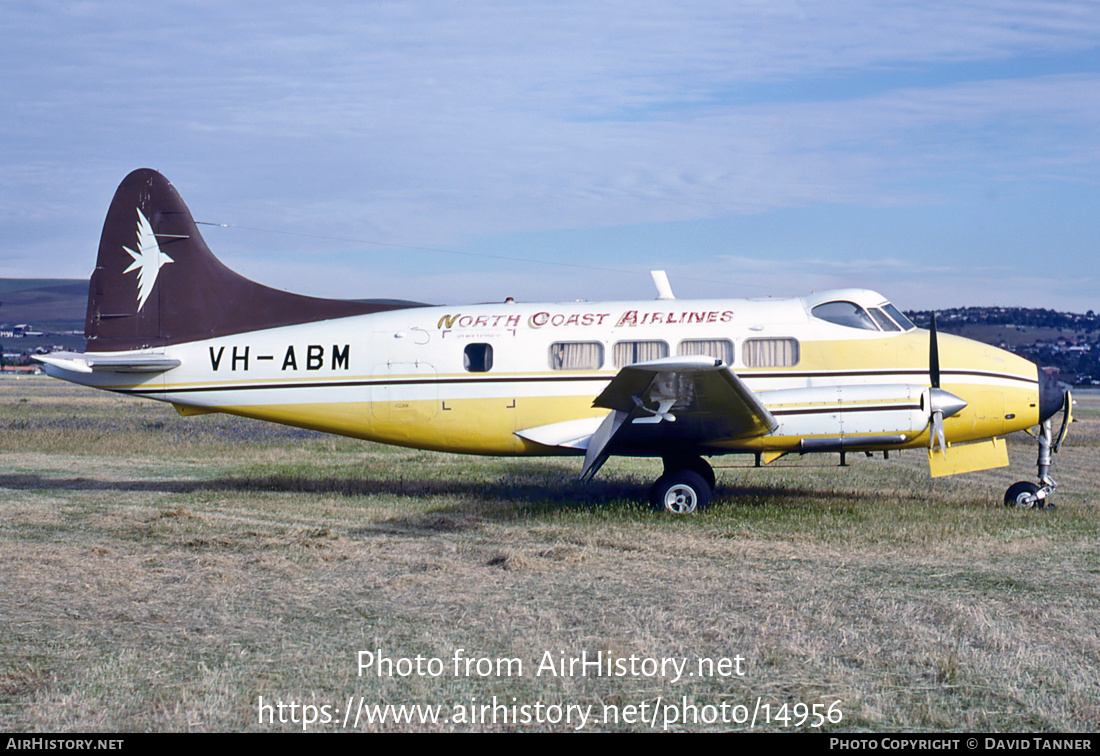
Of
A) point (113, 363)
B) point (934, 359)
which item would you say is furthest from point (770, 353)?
point (113, 363)

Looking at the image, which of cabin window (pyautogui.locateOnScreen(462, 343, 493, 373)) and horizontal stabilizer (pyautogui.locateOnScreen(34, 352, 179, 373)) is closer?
cabin window (pyautogui.locateOnScreen(462, 343, 493, 373))

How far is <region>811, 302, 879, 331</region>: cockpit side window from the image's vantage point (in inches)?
560

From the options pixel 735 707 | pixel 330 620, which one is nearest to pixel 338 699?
pixel 330 620

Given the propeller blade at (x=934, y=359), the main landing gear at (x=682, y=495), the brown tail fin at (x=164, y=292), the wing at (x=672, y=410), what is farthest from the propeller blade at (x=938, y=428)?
the brown tail fin at (x=164, y=292)

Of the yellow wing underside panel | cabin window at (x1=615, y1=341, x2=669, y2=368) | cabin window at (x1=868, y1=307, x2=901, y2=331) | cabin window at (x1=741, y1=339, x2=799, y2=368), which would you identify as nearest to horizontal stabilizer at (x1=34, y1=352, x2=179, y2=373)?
cabin window at (x1=615, y1=341, x2=669, y2=368)

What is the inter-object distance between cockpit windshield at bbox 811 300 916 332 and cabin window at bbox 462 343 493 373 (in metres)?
5.08

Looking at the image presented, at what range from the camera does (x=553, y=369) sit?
571 inches

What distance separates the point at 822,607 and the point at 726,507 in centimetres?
609

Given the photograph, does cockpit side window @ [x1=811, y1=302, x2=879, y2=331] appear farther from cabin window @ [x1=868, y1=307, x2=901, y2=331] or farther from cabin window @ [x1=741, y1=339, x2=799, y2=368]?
cabin window @ [x1=741, y1=339, x2=799, y2=368]

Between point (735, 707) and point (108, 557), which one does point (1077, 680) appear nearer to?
point (735, 707)

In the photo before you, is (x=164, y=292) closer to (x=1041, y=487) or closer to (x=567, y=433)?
(x=567, y=433)

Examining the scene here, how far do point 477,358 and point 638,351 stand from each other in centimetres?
254

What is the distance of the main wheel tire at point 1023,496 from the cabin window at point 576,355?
6521 mm

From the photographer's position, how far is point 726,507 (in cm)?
1427
